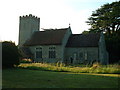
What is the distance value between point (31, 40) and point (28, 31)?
11.7ft

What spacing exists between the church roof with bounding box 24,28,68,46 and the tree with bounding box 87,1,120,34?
10.7m

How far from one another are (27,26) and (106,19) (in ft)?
64.6

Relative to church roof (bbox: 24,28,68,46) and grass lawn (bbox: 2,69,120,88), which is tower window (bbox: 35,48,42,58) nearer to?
church roof (bbox: 24,28,68,46)

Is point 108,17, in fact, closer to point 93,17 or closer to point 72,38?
point 93,17

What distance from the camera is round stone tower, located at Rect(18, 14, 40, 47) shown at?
165 feet

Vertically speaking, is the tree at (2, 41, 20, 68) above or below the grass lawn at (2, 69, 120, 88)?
above

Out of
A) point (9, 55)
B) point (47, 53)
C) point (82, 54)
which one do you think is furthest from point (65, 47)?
point (9, 55)

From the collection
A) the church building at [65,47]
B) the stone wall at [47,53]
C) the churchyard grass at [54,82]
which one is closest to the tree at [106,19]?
the church building at [65,47]

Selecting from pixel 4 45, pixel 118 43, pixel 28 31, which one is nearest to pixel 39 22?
pixel 28 31

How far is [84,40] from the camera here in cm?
4241

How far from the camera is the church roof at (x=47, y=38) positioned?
43.7m

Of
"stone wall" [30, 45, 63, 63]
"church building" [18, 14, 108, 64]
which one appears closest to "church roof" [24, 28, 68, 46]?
"church building" [18, 14, 108, 64]

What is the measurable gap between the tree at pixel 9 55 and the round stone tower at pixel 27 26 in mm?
26942

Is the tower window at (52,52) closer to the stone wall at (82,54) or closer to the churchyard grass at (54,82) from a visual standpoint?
the stone wall at (82,54)
